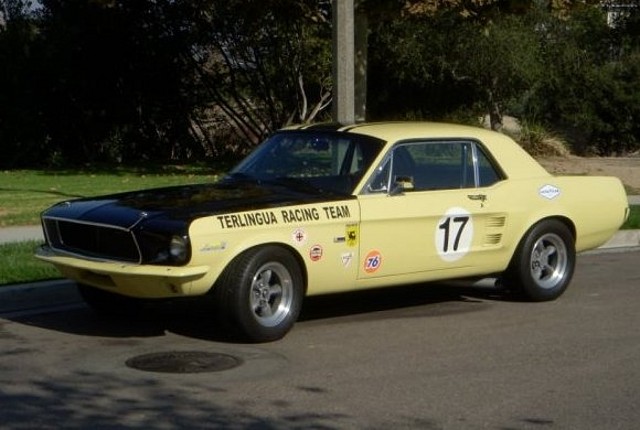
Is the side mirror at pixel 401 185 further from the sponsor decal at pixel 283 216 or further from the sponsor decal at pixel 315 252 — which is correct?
the sponsor decal at pixel 315 252

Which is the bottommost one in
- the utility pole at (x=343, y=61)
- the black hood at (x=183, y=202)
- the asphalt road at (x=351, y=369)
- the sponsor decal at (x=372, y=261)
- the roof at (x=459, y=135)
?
the asphalt road at (x=351, y=369)

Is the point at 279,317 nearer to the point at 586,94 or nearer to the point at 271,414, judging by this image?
the point at 271,414

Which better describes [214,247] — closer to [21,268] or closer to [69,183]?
[21,268]

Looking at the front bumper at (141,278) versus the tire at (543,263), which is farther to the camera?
the tire at (543,263)

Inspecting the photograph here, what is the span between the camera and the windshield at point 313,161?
30.1 feet

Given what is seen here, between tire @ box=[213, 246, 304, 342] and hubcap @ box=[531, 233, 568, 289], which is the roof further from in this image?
tire @ box=[213, 246, 304, 342]

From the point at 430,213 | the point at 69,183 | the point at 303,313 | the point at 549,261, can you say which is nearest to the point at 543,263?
the point at 549,261

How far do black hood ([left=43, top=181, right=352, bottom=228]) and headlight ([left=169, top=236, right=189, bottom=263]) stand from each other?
0.52 feet

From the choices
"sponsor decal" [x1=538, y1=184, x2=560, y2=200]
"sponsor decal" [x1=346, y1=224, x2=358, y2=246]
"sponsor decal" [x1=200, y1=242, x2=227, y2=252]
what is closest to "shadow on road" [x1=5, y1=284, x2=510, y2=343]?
"sponsor decal" [x1=200, y1=242, x2=227, y2=252]

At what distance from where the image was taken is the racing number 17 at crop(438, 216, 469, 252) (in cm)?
939

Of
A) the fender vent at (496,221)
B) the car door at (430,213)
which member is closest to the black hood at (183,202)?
the car door at (430,213)

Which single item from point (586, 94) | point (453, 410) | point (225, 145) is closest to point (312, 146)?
point (453, 410)

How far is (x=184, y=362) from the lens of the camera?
778 cm

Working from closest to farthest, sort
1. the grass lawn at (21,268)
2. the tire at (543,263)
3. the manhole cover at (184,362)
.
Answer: the manhole cover at (184,362) < the tire at (543,263) < the grass lawn at (21,268)
